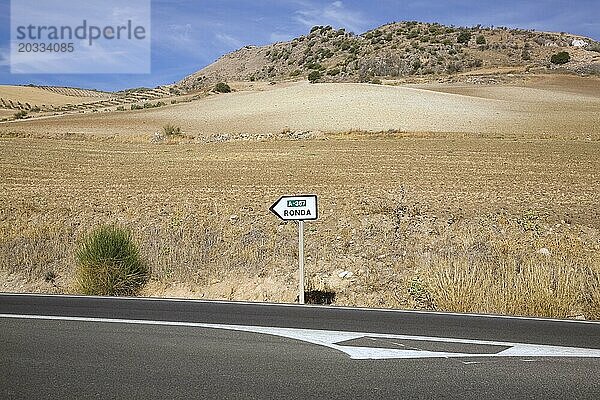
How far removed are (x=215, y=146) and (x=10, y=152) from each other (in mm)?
12002

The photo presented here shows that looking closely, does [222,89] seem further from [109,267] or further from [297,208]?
[297,208]

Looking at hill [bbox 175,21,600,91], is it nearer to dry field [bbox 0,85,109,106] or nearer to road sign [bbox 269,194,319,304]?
dry field [bbox 0,85,109,106]

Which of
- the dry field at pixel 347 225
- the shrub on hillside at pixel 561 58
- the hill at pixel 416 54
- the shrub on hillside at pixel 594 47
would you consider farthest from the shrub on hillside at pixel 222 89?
the shrub on hillside at pixel 594 47

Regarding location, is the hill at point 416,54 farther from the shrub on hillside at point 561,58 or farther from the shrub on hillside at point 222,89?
the shrub on hillside at point 222,89

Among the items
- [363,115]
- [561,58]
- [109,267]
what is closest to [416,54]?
[561,58]

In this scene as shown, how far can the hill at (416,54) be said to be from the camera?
5069 inches

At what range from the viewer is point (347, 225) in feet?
65.8

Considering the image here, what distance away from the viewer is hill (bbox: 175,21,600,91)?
422 feet

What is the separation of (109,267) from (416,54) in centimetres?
13323

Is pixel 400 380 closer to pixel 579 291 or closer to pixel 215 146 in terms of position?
pixel 579 291

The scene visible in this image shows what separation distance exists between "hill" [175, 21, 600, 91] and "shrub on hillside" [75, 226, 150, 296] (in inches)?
3784

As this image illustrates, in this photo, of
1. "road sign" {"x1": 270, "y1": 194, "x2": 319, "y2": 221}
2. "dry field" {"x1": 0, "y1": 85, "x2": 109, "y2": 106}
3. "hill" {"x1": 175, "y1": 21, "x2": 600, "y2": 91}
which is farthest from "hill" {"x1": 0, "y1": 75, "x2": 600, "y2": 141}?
"dry field" {"x1": 0, "y1": 85, "x2": 109, "y2": 106}

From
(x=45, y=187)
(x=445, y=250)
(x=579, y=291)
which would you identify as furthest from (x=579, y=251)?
(x=45, y=187)

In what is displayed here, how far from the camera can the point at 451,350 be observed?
8250mm
